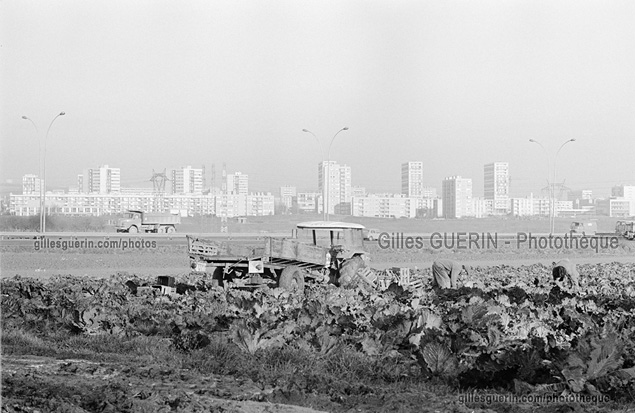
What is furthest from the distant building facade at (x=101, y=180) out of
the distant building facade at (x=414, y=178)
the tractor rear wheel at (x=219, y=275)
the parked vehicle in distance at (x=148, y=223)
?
the tractor rear wheel at (x=219, y=275)

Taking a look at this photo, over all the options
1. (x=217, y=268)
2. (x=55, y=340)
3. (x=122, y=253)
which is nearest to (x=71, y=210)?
(x=122, y=253)

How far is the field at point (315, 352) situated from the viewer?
7.79 m

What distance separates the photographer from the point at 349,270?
66.1 ft

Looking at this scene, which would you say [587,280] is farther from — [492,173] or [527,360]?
[492,173]

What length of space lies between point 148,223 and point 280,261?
45659 mm

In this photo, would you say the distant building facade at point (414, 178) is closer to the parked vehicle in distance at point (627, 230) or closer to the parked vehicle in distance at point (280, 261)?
the parked vehicle in distance at point (627, 230)

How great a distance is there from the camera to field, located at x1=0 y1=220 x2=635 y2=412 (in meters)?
7.79

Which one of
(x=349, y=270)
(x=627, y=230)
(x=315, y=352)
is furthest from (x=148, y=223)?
(x=315, y=352)

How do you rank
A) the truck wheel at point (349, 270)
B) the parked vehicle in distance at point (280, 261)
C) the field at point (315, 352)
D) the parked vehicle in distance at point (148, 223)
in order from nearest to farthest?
the field at point (315, 352), the parked vehicle in distance at point (280, 261), the truck wheel at point (349, 270), the parked vehicle in distance at point (148, 223)

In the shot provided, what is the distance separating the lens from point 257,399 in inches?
313

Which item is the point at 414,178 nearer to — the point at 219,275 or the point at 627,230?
the point at 627,230

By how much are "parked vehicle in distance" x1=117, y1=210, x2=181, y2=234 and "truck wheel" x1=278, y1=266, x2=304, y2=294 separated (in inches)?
1744

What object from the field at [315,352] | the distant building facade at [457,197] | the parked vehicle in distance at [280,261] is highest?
the distant building facade at [457,197]

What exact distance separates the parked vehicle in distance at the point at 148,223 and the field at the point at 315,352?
47711mm
